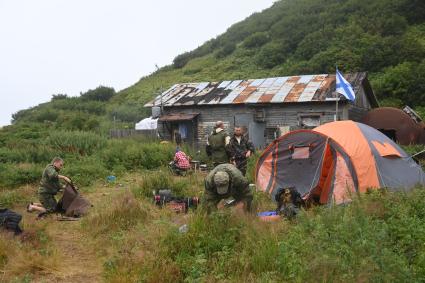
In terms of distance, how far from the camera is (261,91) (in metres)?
19.3

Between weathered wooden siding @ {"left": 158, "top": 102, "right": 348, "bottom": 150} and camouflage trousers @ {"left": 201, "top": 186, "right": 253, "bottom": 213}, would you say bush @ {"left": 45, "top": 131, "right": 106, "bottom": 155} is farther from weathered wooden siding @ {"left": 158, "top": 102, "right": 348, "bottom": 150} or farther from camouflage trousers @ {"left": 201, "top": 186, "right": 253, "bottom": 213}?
camouflage trousers @ {"left": 201, "top": 186, "right": 253, "bottom": 213}

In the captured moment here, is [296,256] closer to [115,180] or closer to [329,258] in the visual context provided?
[329,258]

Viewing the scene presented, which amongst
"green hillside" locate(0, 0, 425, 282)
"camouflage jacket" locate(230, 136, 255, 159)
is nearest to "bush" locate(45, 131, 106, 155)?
"green hillside" locate(0, 0, 425, 282)

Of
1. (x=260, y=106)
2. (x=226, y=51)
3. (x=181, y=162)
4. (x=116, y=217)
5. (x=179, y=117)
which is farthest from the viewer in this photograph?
(x=226, y=51)

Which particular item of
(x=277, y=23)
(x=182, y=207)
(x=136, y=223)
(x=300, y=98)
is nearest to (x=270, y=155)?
(x=182, y=207)

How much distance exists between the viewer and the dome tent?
7801mm

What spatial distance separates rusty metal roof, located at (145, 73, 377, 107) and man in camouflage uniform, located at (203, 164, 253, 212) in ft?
37.2

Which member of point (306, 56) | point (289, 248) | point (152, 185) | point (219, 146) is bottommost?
point (152, 185)

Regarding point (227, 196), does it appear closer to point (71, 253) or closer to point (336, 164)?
point (71, 253)

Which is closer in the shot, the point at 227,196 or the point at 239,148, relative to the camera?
the point at 227,196

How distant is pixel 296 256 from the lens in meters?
4.14

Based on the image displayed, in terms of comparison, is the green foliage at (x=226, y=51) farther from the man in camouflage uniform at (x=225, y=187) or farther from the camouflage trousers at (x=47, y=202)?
the man in camouflage uniform at (x=225, y=187)

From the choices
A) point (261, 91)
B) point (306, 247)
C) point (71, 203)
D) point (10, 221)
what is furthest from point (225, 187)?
point (261, 91)

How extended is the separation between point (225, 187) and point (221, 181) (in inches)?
5.7
